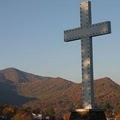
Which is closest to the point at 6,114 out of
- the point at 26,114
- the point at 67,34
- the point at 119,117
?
the point at 26,114

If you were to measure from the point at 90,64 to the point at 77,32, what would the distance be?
333cm

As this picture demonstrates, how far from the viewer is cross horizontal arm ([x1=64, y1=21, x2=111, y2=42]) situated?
2964 cm

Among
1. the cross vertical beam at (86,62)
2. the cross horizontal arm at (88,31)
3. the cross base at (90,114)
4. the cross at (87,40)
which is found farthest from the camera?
the cross vertical beam at (86,62)

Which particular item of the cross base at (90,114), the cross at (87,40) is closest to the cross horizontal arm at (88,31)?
the cross at (87,40)

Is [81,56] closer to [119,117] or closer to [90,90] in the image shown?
[90,90]

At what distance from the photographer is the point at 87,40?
31.2 m

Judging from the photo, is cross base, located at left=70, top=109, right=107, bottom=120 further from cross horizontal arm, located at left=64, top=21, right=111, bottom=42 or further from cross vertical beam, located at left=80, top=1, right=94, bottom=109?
cross horizontal arm, located at left=64, top=21, right=111, bottom=42

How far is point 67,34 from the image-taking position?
32.8m

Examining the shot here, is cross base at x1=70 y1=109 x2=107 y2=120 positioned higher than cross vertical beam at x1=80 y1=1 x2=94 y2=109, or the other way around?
cross vertical beam at x1=80 y1=1 x2=94 y2=109

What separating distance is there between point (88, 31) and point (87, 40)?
2.51 ft

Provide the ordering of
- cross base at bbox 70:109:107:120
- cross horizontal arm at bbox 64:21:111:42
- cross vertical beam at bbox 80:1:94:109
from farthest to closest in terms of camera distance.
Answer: cross vertical beam at bbox 80:1:94:109, cross horizontal arm at bbox 64:21:111:42, cross base at bbox 70:109:107:120

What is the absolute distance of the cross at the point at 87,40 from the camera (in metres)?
30.0

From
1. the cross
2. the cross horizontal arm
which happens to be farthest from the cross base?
the cross horizontal arm

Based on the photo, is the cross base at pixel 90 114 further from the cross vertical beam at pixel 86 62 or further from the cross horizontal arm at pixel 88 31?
the cross horizontal arm at pixel 88 31
